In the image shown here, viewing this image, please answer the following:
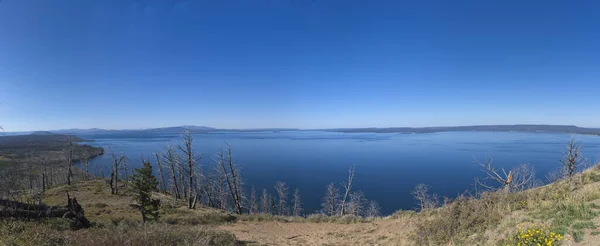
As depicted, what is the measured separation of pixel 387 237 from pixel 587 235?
7533 mm

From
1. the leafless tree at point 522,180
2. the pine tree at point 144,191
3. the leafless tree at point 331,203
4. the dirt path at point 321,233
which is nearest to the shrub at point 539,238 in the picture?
the dirt path at point 321,233

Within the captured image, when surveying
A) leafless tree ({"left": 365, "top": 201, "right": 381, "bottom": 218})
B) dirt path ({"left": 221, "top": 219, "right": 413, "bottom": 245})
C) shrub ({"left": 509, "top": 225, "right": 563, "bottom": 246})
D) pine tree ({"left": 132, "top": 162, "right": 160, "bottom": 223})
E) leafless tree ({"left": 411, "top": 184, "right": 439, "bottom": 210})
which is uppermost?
shrub ({"left": 509, "top": 225, "right": 563, "bottom": 246})

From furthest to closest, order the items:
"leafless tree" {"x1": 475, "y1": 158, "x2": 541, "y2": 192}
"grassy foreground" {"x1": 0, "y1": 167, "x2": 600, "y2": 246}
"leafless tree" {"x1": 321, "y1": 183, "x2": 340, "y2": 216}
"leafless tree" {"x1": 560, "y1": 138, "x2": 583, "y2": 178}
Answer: "leafless tree" {"x1": 321, "y1": 183, "x2": 340, "y2": 216}, "leafless tree" {"x1": 560, "y1": 138, "x2": 583, "y2": 178}, "leafless tree" {"x1": 475, "y1": 158, "x2": 541, "y2": 192}, "grassy foreground" {"x1": 0, "y1": 167, "x2": 600, "y2": 246}

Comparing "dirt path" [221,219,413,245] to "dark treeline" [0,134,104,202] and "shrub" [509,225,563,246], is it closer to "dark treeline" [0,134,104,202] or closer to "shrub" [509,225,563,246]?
"shrub" [509,225,563,246]

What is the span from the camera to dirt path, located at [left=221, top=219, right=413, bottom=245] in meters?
12.7

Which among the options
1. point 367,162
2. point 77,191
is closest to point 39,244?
point 77,191

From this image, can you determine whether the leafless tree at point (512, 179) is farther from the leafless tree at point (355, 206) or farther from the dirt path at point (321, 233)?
the leafless tree at point (355, 206)

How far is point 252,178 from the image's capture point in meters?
A: 73.4

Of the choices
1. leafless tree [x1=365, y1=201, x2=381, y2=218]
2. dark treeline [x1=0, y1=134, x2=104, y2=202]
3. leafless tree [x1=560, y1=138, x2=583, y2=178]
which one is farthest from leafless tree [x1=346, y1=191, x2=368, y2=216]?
dark treeline [x1=0, y1=134, x2=104, y2=202]

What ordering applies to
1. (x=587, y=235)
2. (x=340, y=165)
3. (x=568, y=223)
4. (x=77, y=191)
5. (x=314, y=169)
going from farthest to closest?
(x=340, y=165) < (x=314, y=169) < (x=77, y=191) < (x=568, y=223) < (x=587, y=235)

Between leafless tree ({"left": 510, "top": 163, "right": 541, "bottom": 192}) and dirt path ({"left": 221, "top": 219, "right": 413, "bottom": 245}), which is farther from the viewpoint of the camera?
leafless tree ({"left": 510, "top": 163, "right": 541, "bottom": 192})

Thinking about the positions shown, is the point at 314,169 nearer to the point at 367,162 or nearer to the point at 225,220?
the point at 367,162

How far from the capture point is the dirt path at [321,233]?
499 inches

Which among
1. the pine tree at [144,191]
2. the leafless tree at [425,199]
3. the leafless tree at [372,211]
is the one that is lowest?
the leafless tree at [372,211]
